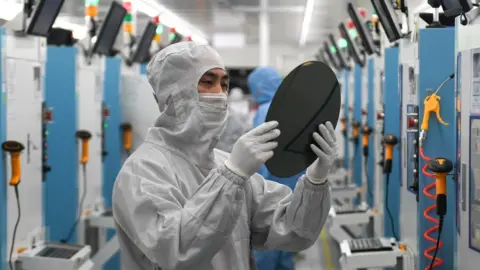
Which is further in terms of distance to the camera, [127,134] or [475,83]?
[127,134]

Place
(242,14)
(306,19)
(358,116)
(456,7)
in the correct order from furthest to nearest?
(306,19) → (242,14) → (358,116) → (456,7)

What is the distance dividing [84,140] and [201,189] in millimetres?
3355

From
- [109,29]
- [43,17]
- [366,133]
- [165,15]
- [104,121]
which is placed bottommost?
[366,133]

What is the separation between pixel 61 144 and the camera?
15.5ft

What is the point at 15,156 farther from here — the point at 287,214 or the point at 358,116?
the point at 358,116

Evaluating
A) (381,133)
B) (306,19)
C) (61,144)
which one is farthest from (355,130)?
(306,19)

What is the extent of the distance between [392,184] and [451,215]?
107cm

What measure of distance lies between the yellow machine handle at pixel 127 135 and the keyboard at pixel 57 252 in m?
1.98

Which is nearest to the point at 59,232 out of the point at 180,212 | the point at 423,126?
the point at 423,126

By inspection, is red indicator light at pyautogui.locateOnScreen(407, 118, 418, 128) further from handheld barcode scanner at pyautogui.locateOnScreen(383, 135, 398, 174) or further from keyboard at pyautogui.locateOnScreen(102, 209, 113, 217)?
keyboard at pyautogui.locateOnScreen(102, 209, 113, 217)

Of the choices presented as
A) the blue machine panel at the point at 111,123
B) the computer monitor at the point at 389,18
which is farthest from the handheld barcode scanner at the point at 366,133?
the blue machine panel at the point at 111,123

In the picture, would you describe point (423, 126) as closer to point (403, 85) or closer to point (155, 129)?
point (403, 85)

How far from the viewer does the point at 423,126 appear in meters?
3.28

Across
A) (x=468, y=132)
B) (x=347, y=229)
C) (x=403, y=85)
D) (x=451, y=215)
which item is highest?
(x=403, y=85)
